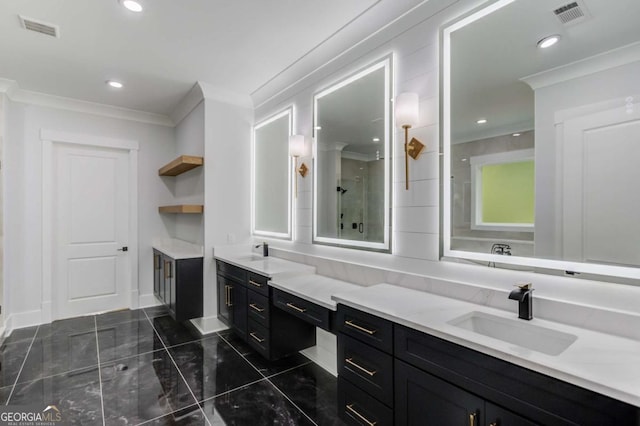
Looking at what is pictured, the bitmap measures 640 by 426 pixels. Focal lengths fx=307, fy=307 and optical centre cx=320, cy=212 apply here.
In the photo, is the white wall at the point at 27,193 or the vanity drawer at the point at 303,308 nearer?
the vanity drawer at the point at 303,308

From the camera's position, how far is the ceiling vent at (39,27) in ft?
7.64

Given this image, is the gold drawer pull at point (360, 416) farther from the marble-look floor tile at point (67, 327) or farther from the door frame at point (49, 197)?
the door frame at point (49, 197)

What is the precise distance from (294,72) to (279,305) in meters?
2.28

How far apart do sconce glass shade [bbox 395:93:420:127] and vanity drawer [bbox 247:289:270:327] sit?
5.89 ft

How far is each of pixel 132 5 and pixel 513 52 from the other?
8.22 ft

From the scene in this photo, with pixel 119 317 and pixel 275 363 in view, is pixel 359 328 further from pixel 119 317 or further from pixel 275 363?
pixel 119 317

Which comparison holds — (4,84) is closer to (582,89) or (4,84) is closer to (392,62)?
(392,62)

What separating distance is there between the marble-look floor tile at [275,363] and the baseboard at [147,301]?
2414mm

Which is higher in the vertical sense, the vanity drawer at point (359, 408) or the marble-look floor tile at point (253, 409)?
the vanity drawer at point (359, 408)

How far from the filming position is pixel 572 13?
56.5 inches

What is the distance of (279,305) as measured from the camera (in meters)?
2.50

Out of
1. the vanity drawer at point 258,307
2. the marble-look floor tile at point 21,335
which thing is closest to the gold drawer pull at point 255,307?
the vanity drawer at point 258,307

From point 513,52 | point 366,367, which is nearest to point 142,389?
point 366,367

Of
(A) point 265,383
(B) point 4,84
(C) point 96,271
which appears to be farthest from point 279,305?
(B) point 4,84
